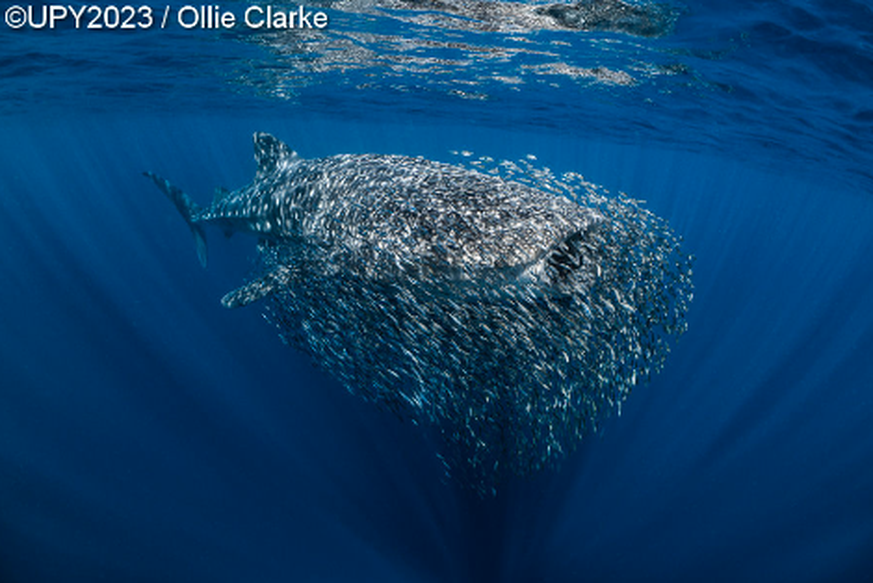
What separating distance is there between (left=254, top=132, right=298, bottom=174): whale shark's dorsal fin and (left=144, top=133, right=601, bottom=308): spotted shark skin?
58.2 inches

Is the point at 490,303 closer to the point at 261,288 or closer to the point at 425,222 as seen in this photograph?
the point at 425,222

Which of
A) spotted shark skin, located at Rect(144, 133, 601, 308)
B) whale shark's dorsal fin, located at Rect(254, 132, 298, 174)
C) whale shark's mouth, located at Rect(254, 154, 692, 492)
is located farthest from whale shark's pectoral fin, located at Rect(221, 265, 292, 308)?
whale shark's dorsal fin, located at Rect(254, 132, 298, 174)

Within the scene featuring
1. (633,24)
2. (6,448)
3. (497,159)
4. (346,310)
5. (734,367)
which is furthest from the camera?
(734,367)

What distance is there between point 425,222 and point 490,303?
0.97m

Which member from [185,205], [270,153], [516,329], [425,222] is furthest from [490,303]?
[185,205]

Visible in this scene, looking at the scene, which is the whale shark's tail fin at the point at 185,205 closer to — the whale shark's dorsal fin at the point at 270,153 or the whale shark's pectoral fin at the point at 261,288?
the whale shark's dorsal fin at the point at 270,153

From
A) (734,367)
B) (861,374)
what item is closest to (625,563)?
(734,367)

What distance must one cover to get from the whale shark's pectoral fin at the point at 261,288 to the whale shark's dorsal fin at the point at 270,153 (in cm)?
251

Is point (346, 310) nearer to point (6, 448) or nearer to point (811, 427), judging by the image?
point (6, 448)

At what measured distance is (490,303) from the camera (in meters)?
4.14

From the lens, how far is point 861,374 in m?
19.8

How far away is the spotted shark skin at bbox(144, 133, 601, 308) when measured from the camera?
399 cm

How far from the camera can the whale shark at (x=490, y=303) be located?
4.07 metres

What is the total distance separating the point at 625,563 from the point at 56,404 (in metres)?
13.8
